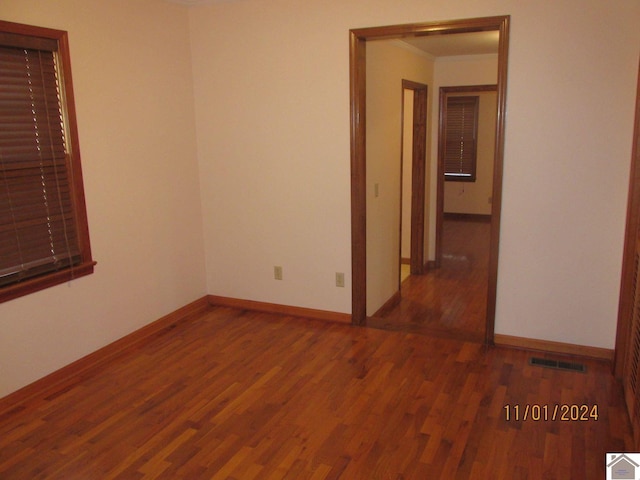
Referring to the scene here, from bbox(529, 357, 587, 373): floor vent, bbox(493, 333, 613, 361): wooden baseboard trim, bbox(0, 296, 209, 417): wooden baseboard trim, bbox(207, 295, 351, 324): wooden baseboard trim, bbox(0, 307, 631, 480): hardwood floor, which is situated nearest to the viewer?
bbox(0, 307, 631, 480): hardwood floor

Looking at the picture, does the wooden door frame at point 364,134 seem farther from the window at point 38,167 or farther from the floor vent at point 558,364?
the window at point 38,167

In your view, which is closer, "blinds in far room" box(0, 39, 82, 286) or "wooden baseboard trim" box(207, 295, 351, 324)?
"blinds in far room" box(0, 39, 82, 286)

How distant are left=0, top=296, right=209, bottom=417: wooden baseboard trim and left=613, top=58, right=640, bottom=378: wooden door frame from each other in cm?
316

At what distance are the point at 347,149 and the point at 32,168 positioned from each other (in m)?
2.09

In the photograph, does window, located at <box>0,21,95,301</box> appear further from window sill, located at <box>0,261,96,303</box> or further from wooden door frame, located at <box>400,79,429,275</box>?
wooden door frame, located at <box>400,79,429,275</box>

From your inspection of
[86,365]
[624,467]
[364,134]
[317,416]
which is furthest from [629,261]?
[86,365]

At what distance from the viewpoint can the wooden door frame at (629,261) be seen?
3084 mm

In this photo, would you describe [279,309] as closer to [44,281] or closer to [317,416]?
[317,416]

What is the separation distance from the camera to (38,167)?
10.2 feet

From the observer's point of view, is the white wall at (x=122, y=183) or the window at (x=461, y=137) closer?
the white wall at (x=122, y=183)

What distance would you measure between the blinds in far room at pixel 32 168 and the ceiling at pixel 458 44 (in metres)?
2.85

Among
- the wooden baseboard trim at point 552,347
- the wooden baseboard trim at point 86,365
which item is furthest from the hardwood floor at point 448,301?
the wooden baseboard trim at point 86,365

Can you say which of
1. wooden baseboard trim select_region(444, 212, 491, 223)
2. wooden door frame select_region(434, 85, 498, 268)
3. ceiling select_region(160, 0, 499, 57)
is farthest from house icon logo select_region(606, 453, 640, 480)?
wooden baseboard trim select_region(444, 212, 491, 223)

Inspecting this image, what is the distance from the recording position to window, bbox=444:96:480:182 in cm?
905
